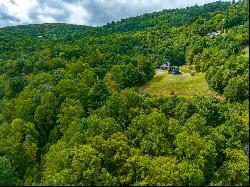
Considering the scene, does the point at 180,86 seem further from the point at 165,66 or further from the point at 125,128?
the point at 125,128

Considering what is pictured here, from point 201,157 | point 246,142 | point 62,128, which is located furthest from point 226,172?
point 62,128

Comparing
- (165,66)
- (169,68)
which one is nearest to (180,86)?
(169,68)

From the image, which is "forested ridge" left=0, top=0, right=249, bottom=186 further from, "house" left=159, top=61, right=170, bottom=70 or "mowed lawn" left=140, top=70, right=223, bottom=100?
"house" left=159, top=61, right=170, bottom=70

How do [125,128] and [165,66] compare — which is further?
[165,66]

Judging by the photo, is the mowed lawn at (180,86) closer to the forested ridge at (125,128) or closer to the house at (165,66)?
the forested ridge at (125,128)

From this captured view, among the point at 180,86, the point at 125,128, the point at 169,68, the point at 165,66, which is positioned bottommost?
the point at 125,128

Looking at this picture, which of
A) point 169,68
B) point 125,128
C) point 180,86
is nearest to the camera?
point 125,128

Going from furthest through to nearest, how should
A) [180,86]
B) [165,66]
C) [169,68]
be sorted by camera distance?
[165,66] < [169,68] < [180,86]

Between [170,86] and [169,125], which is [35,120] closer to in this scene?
[169,125]

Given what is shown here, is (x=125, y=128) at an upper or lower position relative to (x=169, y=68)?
lower

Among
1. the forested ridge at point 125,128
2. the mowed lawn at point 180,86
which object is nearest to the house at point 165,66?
the forested ridge at point 125,128
